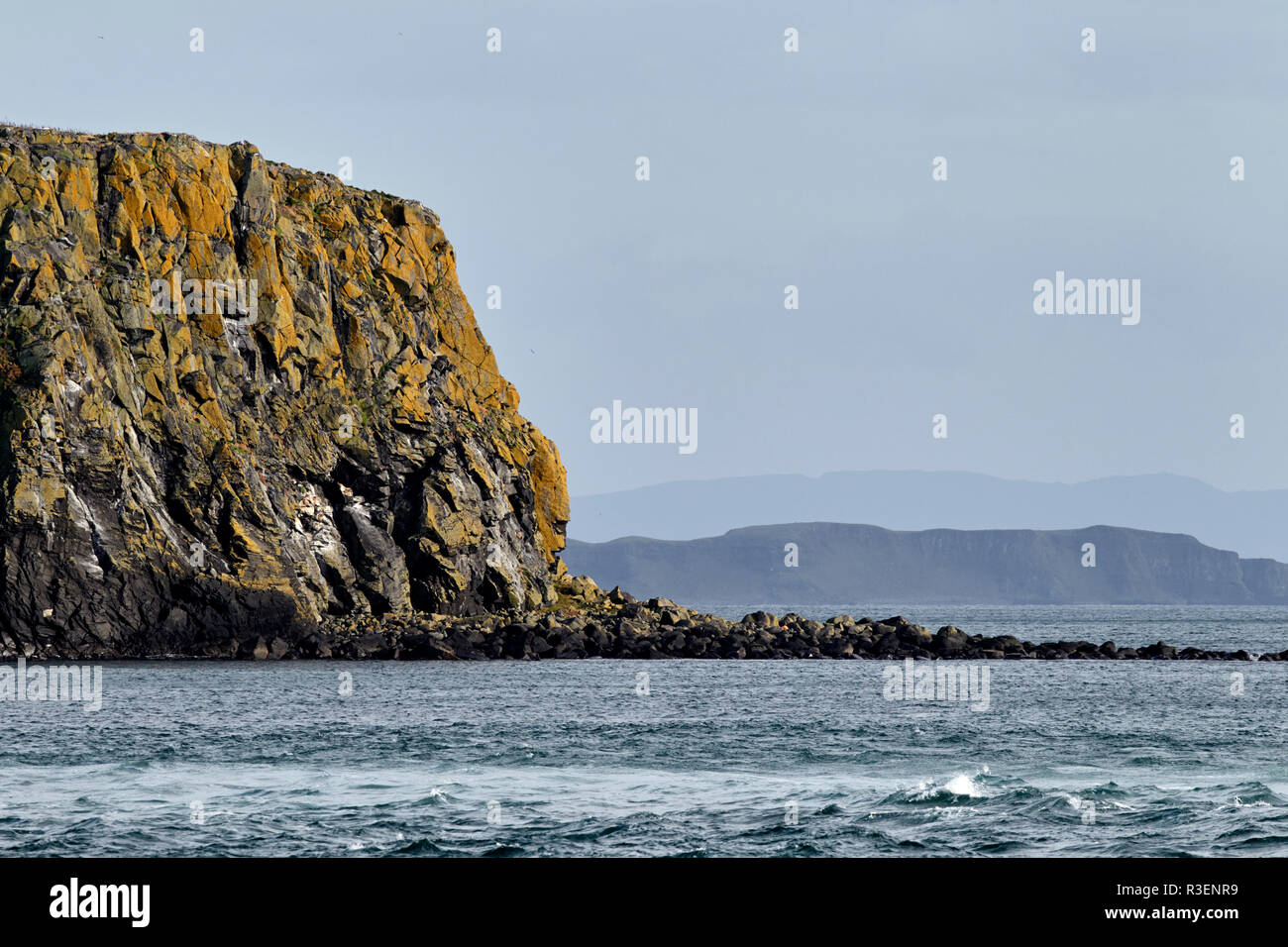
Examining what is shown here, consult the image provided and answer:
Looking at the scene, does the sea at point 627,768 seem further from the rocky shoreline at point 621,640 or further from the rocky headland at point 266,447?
the rocky shoreline at point 621,640

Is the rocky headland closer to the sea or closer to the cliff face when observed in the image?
the cliff face

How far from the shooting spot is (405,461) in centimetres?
8719

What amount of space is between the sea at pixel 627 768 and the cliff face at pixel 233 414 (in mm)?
7520

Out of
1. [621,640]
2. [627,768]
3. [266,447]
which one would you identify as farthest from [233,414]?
[627,768]

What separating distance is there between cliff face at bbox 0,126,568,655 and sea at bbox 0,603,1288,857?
7520 millimetres

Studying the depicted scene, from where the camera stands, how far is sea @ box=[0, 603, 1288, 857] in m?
25.2

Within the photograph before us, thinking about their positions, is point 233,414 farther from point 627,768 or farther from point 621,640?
point 627,768

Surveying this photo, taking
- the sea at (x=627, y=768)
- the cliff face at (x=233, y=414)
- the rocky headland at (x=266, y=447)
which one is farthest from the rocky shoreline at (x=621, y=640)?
the sea at (x=627, y=768)

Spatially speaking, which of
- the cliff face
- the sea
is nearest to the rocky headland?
the cliff face

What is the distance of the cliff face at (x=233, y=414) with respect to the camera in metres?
→ 69.8

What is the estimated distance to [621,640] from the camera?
8575 centimetres

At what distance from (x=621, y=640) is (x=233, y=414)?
2596 centimetres

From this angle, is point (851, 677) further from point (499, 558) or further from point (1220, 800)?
point (1220, 800)
